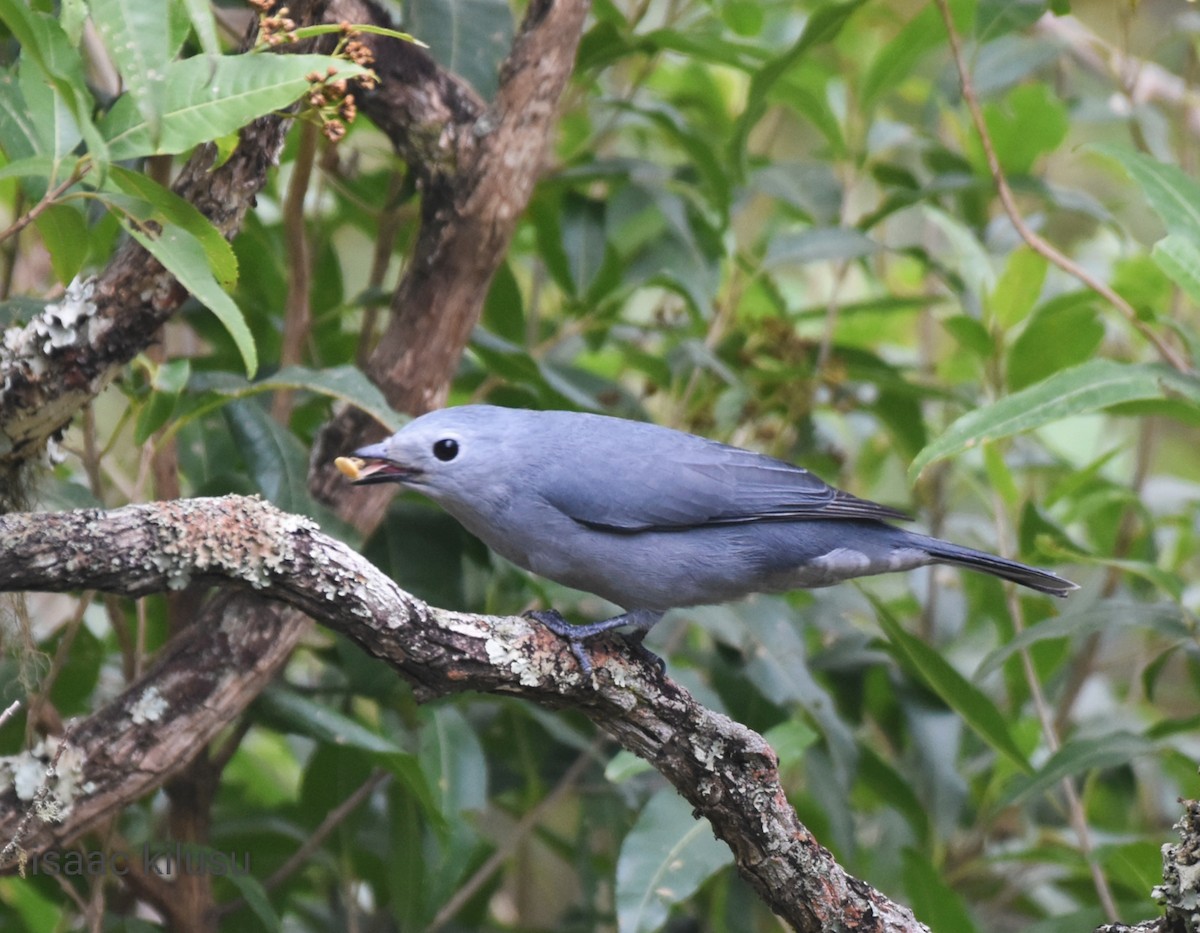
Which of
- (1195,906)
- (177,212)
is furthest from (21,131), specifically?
(1195,906)

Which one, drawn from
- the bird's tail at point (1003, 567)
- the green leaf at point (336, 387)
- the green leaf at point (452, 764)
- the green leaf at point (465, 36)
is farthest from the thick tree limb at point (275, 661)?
the green leaf at point (465, 36)

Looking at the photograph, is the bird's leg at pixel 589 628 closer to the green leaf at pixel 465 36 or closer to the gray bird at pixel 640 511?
the gray bird at pixel 640 511

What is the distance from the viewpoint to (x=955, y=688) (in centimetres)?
305

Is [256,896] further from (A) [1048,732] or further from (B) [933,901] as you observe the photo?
(A) [1048,732]

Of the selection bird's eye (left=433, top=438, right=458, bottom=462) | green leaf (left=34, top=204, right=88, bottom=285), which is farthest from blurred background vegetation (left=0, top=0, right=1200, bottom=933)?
bird's eye (left=433, top=438, right=458, bottom=462)

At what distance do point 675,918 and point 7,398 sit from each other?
8.92 ft

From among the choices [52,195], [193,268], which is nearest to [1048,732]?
[193,268]

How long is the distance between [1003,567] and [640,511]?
85 centimetres

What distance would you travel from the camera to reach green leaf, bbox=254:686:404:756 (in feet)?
8.93

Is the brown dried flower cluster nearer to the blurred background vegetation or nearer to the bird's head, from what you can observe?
the blurred background vegetation

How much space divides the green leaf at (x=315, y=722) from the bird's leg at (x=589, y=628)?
1.56 ft

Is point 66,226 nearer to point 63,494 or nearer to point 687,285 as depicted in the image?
point 63,494

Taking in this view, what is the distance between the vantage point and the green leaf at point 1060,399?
101 inches

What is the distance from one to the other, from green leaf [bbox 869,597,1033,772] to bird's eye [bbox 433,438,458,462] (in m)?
1.13
